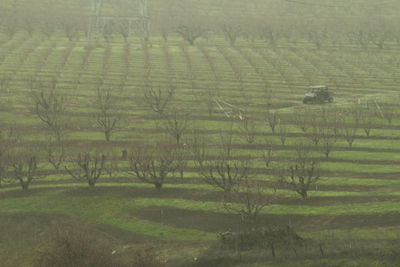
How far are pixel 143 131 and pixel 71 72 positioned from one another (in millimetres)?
43415

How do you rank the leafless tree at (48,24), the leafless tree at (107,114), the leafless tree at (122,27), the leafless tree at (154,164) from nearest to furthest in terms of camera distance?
the leafless tree at (154,164) → the leafless tree at (107,114) → the leafless tree at (48,24) → the leafless tree at (122,27)

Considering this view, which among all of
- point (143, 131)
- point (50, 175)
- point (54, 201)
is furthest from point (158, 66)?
point (54, 201)

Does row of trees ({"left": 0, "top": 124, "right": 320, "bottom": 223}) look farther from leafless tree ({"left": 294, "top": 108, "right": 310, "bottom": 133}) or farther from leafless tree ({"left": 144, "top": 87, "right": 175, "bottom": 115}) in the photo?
leafless tree ({"left": 144, "top": 87, "right": 175, "bottom": 115})

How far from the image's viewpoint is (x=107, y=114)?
253 feet

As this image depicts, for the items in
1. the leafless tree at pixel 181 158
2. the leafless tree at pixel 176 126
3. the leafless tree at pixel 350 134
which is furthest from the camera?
the leafless tree at pixel 176 126

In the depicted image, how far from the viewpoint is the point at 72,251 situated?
3194cm

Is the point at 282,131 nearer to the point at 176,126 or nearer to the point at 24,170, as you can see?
the point at 176,126

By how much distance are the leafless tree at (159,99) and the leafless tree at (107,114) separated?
19.2ft

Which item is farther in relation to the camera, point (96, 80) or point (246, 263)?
point (96, 80)

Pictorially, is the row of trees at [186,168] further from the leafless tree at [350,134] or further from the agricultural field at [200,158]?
the leafless tree at [350,134]

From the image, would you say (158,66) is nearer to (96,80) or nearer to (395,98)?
(96,80)

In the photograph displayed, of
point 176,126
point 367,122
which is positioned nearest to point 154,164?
point 176,126

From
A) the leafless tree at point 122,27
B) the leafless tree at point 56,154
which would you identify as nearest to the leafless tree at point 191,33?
the leafless tree at point 122,27

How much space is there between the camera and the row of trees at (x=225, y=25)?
6102 inches
